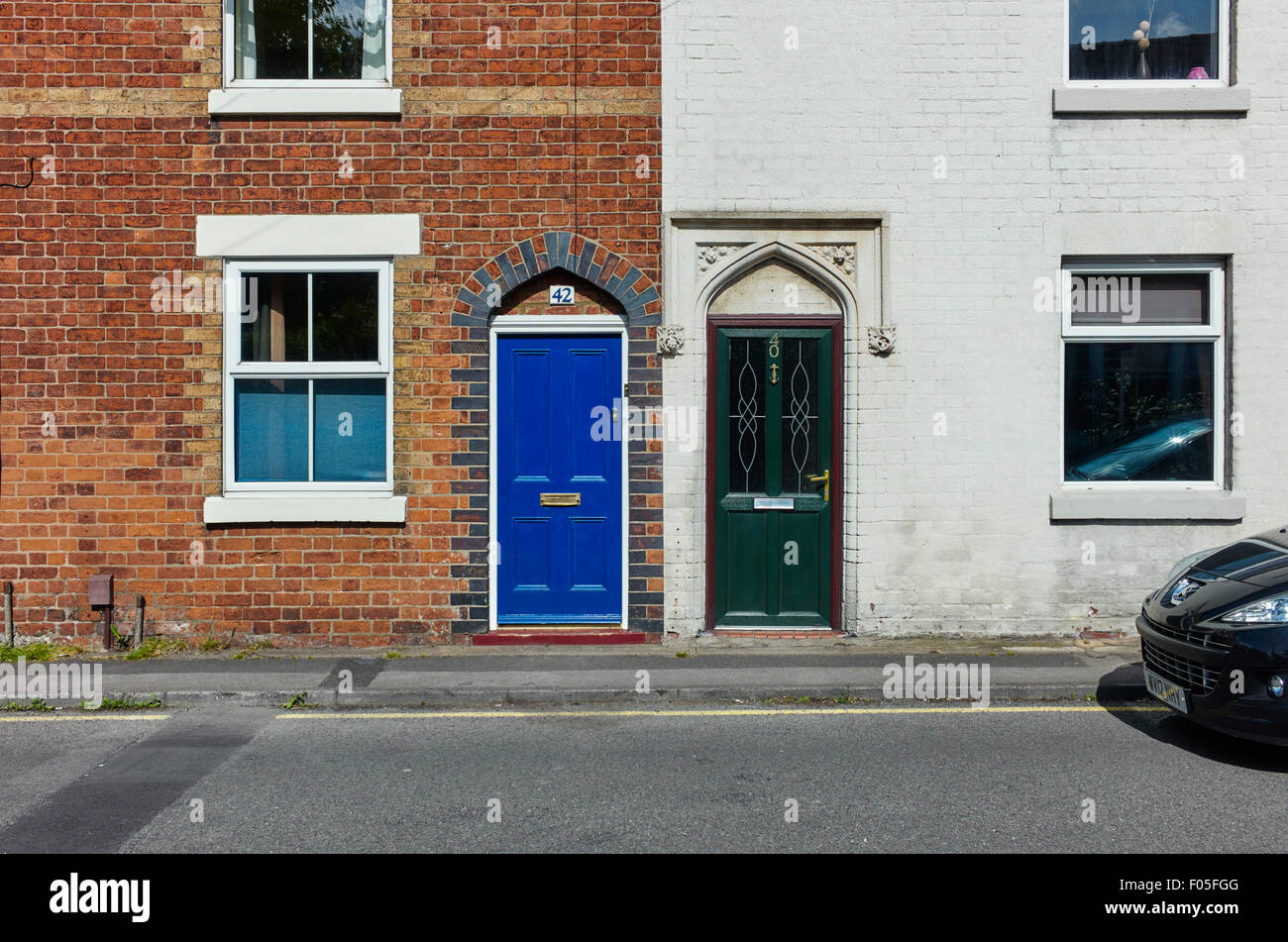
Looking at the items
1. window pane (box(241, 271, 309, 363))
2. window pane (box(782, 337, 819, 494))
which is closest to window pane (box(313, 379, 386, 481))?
window pane (box(241, 271, 309, 363))

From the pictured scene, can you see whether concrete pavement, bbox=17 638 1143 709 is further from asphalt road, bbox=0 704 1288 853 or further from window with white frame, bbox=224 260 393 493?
window with white frame, bbox=224 260 393 493

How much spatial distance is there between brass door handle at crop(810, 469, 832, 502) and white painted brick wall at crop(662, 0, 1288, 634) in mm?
287

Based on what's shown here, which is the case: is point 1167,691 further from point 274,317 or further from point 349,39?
point 349,39

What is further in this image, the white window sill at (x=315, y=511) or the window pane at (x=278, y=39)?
the window pane at (x=278, y=39)

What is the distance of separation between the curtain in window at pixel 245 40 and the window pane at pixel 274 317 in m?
1.80

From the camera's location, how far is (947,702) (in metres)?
7.99

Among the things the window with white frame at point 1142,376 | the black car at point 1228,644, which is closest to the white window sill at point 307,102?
the window with white frame at point 1142,376

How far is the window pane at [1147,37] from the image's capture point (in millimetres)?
9922

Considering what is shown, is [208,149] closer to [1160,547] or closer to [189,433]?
[189,433]

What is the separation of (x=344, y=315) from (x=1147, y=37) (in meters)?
7.52

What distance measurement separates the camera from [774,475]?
9.88 metres

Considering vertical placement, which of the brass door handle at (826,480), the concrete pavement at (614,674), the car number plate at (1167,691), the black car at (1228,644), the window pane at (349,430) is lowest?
the concrete pavement at (614,674)

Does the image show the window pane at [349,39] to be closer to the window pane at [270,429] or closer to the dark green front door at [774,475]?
the window pane at [270,429]

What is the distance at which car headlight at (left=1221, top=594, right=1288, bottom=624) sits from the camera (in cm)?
605
